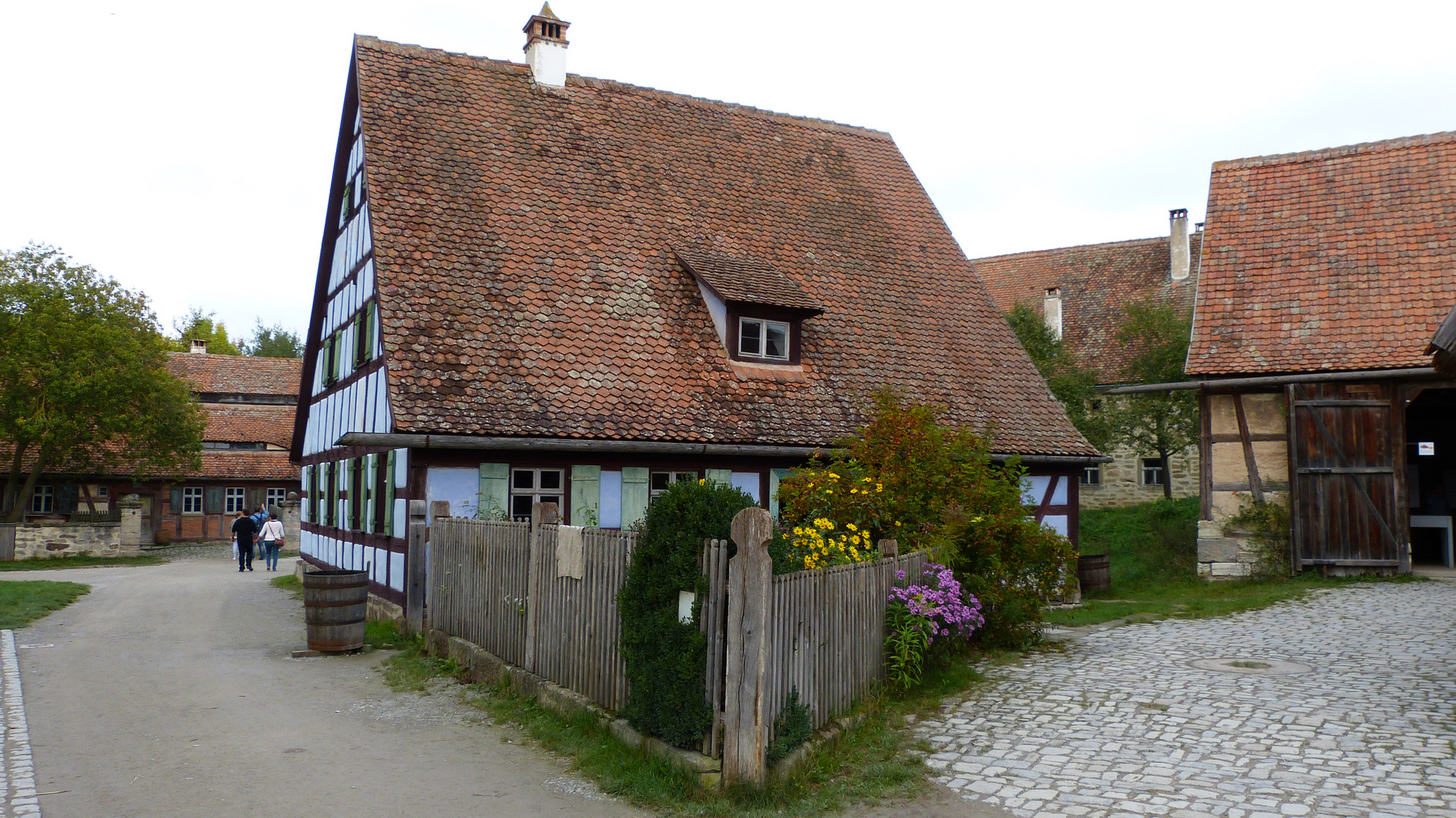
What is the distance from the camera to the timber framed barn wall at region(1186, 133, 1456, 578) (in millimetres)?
15867

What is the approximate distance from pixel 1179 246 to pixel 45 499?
38.6m

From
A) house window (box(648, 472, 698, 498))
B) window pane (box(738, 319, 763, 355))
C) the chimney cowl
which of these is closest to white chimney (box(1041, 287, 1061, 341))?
the chimney cowl

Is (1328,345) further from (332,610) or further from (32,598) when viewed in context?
(32,598)

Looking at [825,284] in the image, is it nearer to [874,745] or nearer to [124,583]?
[874,745]

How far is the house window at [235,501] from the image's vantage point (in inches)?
1607

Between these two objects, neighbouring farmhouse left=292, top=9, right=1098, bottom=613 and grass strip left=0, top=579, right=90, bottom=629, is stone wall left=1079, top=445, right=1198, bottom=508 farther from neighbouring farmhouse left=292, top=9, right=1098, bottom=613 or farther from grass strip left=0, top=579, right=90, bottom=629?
grass strip left=0, top=579, right=90, bottom=629

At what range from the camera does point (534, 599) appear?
8.98 meters

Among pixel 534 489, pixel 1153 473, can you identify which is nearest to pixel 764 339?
pixel 534 489

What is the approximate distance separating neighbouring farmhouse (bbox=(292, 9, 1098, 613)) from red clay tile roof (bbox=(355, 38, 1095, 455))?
0.13 ft

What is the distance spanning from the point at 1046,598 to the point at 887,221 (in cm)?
1051

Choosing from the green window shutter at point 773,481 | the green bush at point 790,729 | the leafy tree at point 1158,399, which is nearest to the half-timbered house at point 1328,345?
the leafy tree at point 1158,399

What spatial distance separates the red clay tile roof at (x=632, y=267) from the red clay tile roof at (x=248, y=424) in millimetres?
28722

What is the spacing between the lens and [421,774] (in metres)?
6.91

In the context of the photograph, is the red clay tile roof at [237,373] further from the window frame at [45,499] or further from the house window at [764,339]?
the house window at [764,339]
